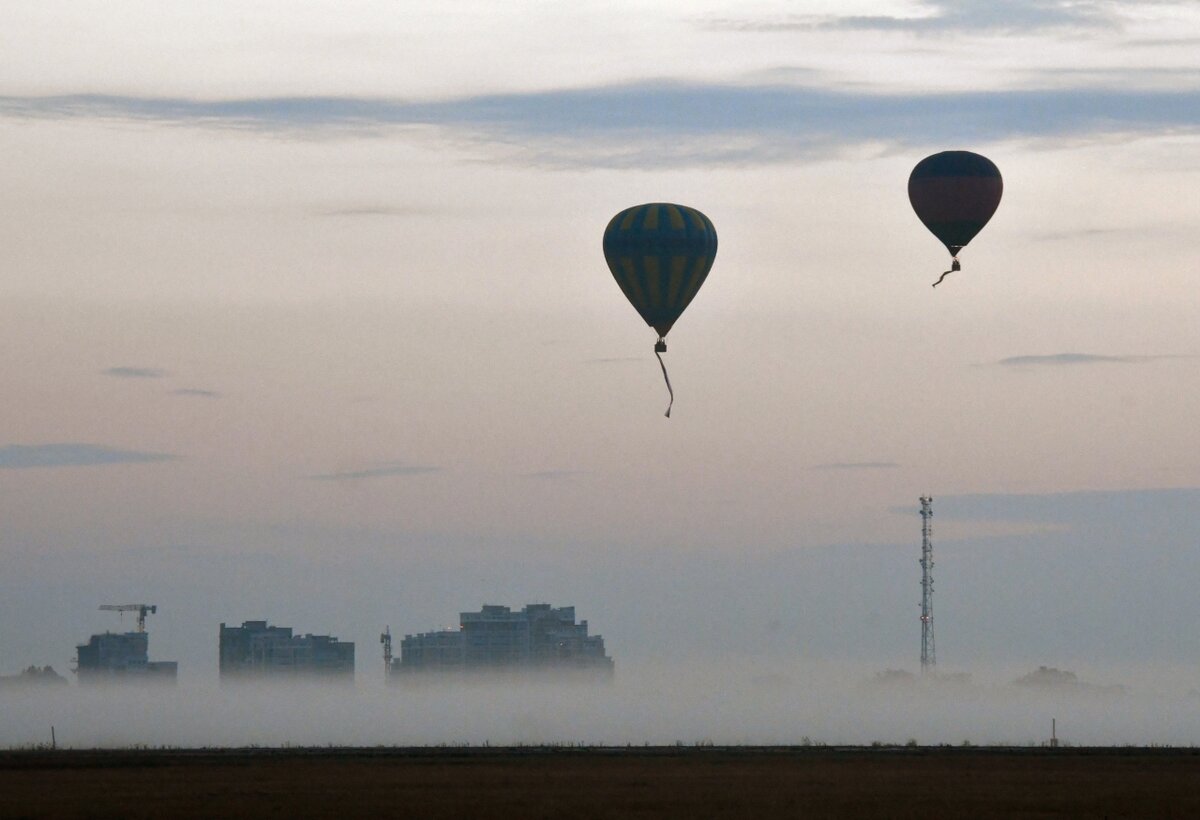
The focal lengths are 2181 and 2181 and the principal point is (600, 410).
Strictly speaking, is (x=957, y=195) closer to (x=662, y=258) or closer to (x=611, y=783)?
(x=662, y=258)

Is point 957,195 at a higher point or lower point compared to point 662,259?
higher

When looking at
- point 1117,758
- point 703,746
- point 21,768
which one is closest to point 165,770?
point 21,768

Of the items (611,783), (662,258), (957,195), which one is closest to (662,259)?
(662,258)

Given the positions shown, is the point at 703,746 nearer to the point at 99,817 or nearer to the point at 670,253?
the point at 670,253

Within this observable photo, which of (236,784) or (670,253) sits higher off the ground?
(670,253)

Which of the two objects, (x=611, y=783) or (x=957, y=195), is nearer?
(x=611, y=783)

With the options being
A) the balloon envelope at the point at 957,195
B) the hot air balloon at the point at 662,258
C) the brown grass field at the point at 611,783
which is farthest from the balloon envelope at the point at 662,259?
the brown grass field at the point at 611,783
